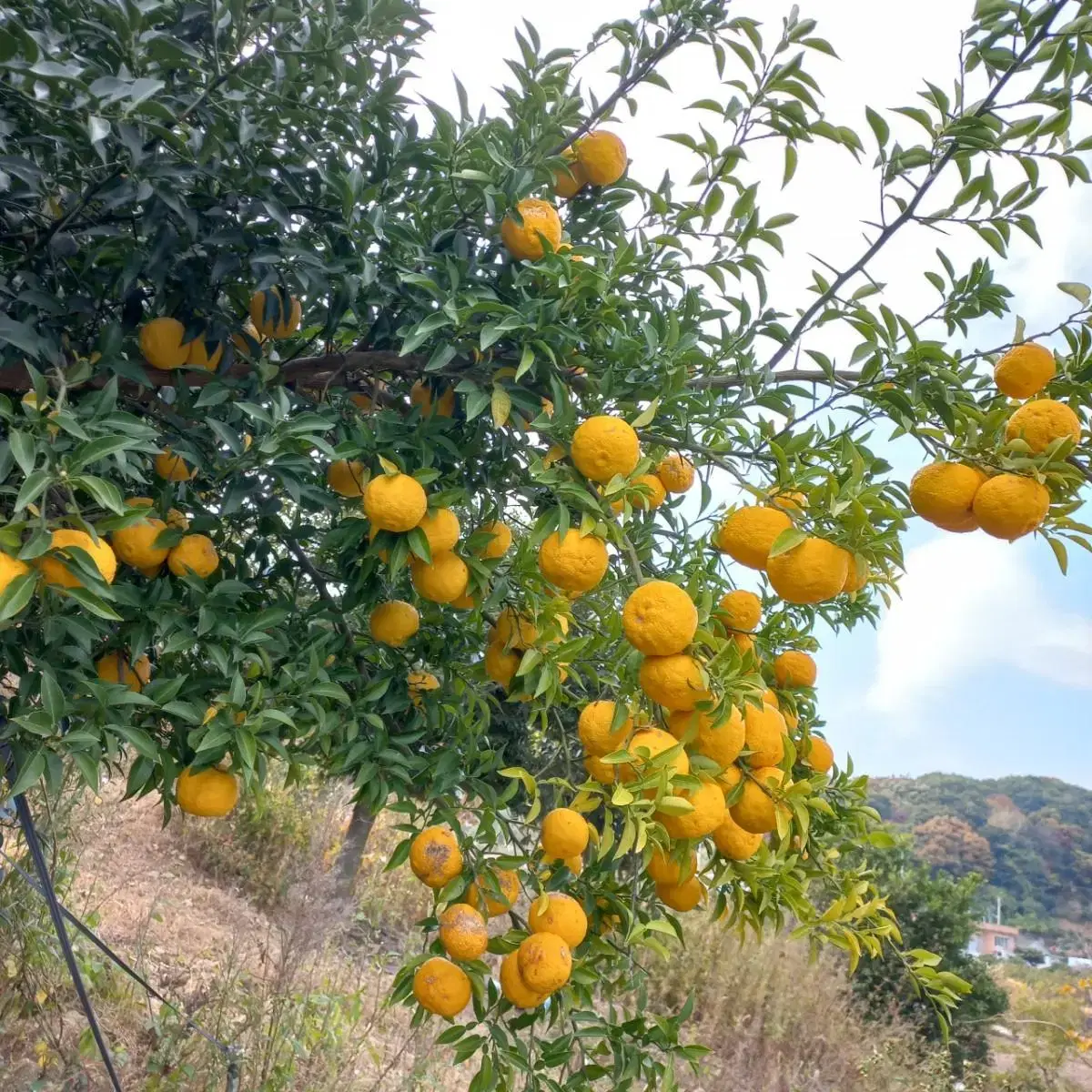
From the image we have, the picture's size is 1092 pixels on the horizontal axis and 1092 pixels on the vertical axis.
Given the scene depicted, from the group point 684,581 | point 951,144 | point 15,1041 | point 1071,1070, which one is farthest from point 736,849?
point 1071,1070

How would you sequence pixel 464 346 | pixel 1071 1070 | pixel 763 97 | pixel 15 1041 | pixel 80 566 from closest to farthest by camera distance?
pixel 80 566 < pixel 464 346 < pixel 763 97 < pixel 15 1041 < pixel 1071 1070

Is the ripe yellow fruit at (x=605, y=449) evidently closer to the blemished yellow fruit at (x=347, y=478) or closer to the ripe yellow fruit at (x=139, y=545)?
the blemished yellow fruit at (x=347, y=478)

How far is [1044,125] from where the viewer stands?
3.85 ft

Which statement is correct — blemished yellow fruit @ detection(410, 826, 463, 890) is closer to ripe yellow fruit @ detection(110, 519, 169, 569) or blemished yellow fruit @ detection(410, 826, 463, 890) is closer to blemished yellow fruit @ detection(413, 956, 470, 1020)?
blemished yellow fruit @ detection(413, 956, 470, 1020)

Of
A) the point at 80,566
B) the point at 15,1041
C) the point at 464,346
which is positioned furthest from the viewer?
the point at 15,1041

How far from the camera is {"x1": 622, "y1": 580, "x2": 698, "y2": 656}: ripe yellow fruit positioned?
101 centimetres

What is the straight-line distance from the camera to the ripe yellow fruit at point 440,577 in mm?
1320

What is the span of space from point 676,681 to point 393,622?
612 millimetres

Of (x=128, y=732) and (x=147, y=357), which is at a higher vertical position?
(x=147, y=357)

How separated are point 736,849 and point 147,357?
3.95ft

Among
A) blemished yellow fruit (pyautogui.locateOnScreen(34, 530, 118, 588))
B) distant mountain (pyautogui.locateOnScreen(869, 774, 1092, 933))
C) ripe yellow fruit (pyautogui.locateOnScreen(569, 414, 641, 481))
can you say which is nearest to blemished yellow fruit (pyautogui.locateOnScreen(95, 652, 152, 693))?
blemished yellow fruit (pyautogui.locateOnScreen(34, 530, 118, 588))

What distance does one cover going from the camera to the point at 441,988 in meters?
1.39

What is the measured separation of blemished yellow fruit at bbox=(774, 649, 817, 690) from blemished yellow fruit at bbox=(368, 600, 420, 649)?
67 cm

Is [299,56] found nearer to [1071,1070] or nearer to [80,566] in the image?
[80,566]
